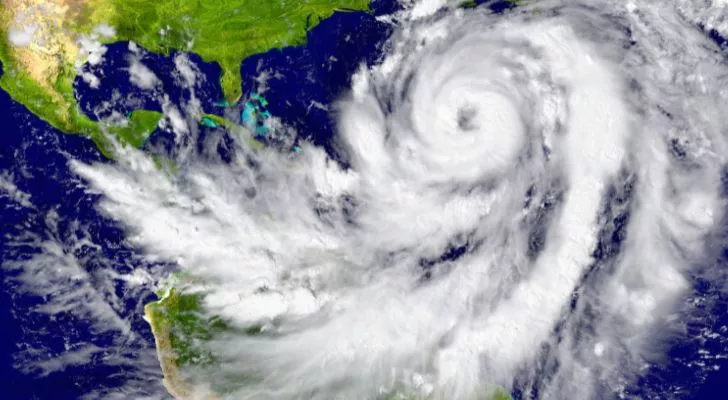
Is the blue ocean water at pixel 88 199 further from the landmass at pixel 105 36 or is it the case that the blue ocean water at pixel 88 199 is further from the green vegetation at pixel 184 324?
the green vegetation at pixel 184 324

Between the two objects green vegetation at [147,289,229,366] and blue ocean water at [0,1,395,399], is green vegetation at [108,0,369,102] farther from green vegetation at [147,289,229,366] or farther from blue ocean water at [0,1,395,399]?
green vegetation at [147,289,229,366]

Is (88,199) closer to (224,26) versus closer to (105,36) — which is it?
(105,36)

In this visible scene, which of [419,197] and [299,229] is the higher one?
[419,197]

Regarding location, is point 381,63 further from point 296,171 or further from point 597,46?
point 597,46

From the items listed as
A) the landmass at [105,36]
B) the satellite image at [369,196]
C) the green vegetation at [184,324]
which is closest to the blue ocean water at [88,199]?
the satellite image at [369,196]

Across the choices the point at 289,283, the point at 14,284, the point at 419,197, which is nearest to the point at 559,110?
the point at 419,197
